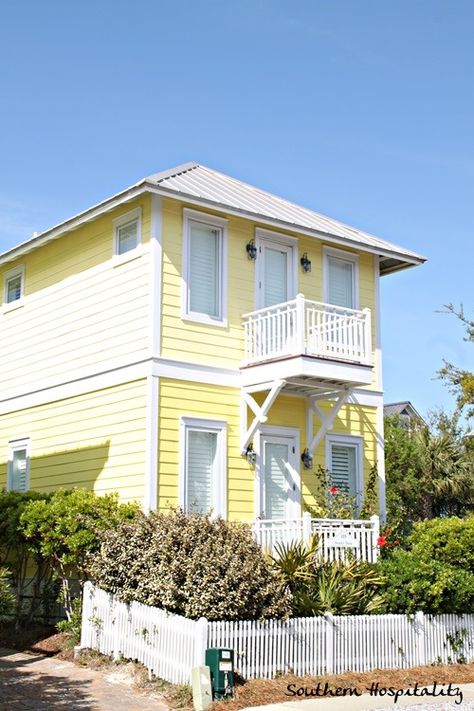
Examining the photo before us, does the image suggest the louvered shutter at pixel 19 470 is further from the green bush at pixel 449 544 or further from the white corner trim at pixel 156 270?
the green bush at pixel 449 544

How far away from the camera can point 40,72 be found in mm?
14992

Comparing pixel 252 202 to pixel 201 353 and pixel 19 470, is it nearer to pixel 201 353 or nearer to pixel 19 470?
pixel 201 353

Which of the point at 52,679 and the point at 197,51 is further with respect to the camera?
the point at 197,51

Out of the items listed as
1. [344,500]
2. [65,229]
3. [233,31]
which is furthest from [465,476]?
[233,31]

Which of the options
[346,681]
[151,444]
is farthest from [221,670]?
[151,444]

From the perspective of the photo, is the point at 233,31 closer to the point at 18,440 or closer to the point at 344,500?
the point at 344,500

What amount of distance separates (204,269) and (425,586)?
279 inches

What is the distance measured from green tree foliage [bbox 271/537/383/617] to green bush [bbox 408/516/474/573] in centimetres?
123

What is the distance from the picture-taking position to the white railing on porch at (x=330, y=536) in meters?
15.5

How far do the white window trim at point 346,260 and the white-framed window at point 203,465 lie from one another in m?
4.27

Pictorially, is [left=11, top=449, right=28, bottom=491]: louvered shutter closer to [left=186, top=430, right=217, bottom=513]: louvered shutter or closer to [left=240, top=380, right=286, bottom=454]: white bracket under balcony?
[left=186, top=430, right=217, bottom=513]: louvered shutter

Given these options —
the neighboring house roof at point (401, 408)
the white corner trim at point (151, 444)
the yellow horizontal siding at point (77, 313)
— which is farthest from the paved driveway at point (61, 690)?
the neighboring house roof at point (401, 408)

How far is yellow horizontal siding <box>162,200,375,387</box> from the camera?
679 inches

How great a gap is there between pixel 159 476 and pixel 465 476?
22448 millimetres
